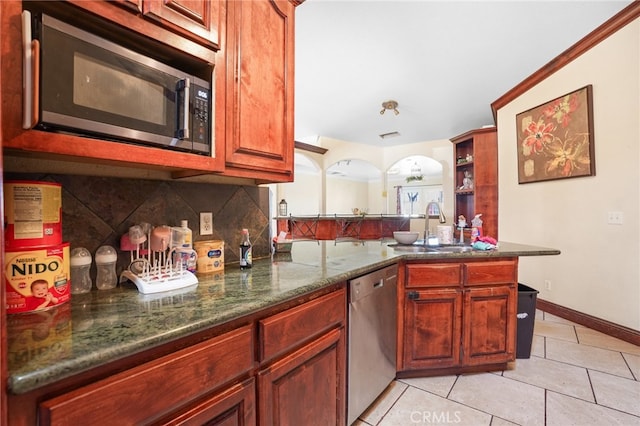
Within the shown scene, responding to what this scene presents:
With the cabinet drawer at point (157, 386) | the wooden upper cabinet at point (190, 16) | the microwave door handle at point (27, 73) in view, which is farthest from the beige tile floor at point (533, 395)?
the wooden upper cabinet at point (190, 16)

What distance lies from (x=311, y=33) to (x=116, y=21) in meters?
2.38

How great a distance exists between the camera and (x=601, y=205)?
103 inches

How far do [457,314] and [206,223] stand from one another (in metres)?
1.66

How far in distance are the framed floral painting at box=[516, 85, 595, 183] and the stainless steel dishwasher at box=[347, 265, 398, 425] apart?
256 centimetres

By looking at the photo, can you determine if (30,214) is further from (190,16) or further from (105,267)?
(190,16)

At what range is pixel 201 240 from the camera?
1.43m

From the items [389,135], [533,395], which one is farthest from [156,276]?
[389,135]

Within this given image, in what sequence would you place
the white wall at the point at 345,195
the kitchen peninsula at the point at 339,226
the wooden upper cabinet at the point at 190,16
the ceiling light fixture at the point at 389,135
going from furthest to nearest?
the white wall at the point at 345,195
the kitchen peninsula at the point at 339,226
the ceiling light fixture at the point at 389,135
the wooden upper cabinet at the point at 190,16

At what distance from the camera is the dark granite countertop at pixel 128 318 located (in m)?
0.56

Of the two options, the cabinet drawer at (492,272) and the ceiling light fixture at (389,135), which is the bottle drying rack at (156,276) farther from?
the ceiling light fixture at (389,135)

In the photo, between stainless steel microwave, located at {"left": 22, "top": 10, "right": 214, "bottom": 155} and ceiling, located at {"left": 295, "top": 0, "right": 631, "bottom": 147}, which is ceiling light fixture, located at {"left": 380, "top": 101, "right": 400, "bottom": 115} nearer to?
ceiling, located at {"left": 295, "top": 0, "right": 631, "bottom": 147}

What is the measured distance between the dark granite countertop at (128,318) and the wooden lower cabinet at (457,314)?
26.3 inches

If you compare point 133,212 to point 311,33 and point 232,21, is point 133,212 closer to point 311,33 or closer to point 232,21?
point 232,21

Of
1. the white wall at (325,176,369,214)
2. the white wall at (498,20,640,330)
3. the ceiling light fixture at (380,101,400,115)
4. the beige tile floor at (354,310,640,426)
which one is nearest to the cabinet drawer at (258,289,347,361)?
the beige tile floor at (354,310,640,426)
